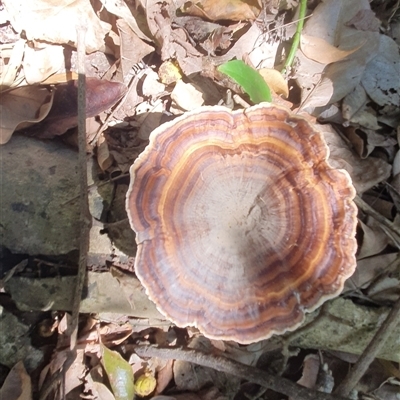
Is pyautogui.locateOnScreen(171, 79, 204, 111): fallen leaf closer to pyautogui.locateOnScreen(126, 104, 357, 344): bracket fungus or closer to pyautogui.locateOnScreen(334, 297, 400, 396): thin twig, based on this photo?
pyautogui.locateOnScreen(126, 104, 357, 344): bracket fungus

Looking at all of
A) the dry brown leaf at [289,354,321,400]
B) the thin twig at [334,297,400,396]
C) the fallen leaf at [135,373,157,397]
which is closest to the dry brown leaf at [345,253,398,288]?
the thin twig at [334,297,400,396]

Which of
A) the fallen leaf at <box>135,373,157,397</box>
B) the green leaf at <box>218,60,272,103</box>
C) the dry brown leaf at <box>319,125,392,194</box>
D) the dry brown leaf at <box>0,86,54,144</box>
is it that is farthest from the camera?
the fallen leaf at <box>135,373,157,397</box>

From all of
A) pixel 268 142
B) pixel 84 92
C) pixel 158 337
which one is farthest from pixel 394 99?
pixel 158 337

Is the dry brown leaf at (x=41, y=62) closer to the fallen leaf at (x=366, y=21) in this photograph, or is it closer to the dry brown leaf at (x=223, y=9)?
the dry brown leaf at (x=223, y=9)

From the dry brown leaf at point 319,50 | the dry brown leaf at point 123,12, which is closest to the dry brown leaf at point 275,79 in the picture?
the dry brown leaf at point 319,50

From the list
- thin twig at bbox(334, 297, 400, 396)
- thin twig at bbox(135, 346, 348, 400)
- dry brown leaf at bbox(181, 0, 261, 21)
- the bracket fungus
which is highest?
dry brown leaf at bbox(181, 0, 261, 21)

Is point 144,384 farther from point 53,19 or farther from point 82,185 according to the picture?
point 53,19
